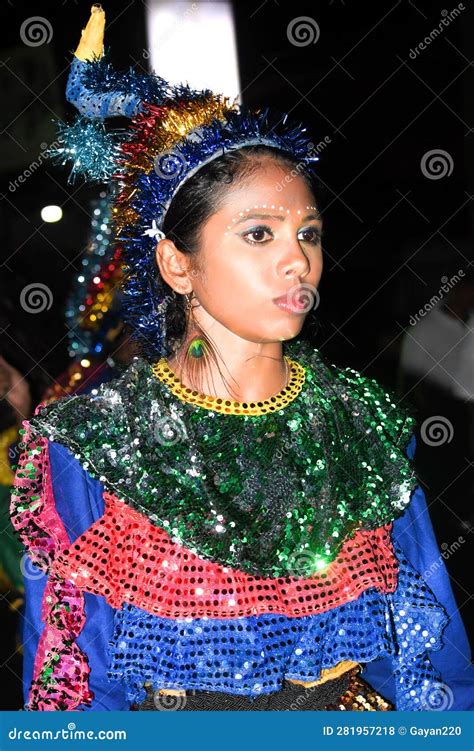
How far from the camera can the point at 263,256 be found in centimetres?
115

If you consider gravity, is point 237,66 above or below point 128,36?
above

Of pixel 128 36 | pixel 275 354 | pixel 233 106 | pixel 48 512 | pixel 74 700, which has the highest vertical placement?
pixel 128 36

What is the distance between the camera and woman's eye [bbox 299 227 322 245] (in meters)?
1.20

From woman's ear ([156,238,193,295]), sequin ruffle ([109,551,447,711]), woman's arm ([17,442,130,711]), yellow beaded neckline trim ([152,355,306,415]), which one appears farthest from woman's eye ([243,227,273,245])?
sequin ruffle ([109,551,447,711])

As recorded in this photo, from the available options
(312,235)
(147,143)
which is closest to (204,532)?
(312,235)

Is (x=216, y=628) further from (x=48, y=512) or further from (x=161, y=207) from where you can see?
(x=161, y=207)

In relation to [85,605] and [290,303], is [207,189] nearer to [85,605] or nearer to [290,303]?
[290,303]

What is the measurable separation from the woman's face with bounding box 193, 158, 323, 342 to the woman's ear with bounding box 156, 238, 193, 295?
49mm

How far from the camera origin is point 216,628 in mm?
1141

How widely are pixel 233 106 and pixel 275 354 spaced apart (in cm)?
38

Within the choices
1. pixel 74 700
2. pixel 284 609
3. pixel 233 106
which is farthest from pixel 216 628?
pixel 233 106

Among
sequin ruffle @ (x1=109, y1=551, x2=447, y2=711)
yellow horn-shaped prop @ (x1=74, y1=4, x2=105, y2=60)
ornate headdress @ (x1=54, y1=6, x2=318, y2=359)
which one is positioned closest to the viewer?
sequin ruffle @ (x1=109, y1=551, x2=447, y2=711)

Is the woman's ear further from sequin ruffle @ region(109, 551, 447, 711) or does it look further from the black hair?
sequin ruffle @ region(109, 551, 447, 711)

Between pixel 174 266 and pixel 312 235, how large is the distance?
0.21 meters
